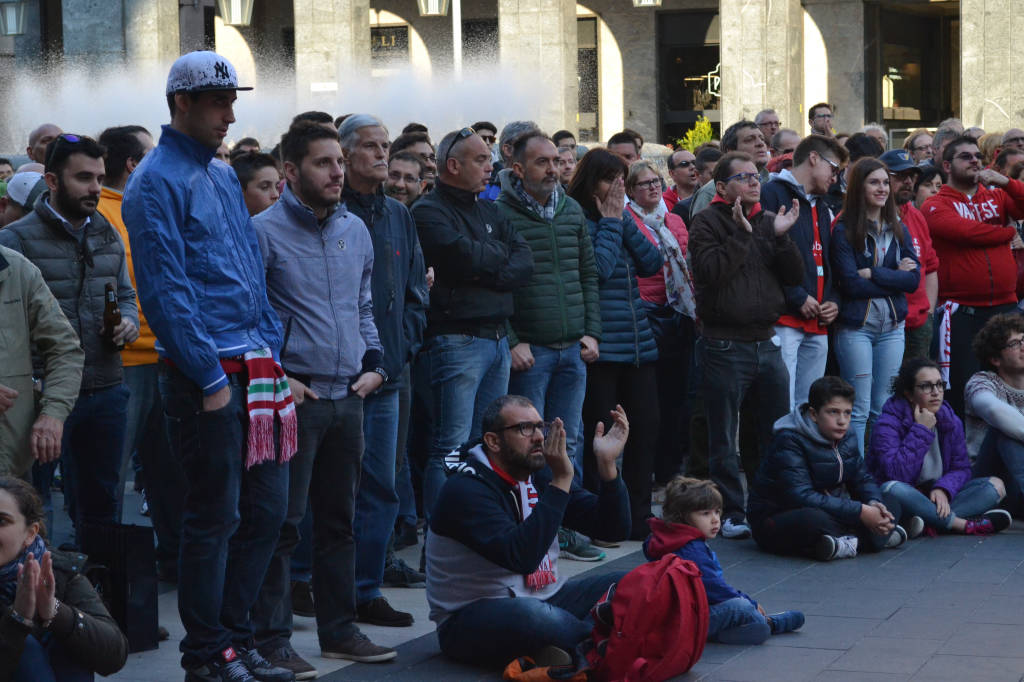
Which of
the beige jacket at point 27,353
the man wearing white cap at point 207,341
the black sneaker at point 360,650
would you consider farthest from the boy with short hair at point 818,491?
the beige jacket at point 27,353

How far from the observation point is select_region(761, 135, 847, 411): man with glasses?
994 centimetres

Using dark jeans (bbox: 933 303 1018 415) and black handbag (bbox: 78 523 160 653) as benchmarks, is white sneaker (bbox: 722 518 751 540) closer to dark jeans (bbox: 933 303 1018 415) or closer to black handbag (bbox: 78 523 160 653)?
dark jeans (bbox: 933 303 1018 415)

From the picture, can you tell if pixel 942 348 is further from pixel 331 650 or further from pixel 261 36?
pixel 261 36

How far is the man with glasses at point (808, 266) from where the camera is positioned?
9938 mm

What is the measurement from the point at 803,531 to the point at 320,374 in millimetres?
3388

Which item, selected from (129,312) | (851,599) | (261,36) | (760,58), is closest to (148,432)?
(129,312)

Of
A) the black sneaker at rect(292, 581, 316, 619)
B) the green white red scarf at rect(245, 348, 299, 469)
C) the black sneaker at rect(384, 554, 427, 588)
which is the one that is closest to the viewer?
the green white red scarf at rect(245, 348, 299, 469)

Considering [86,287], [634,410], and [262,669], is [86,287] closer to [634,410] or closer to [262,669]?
[262,669]

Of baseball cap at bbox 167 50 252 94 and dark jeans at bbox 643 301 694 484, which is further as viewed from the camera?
dark jeans at bbox 643 301 694 484

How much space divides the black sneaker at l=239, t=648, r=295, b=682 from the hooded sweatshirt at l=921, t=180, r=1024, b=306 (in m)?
7.08

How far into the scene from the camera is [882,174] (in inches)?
406

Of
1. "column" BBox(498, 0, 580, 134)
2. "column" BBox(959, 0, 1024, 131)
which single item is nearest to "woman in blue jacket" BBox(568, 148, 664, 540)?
"column" BBox(959, 0, 1024, 131)

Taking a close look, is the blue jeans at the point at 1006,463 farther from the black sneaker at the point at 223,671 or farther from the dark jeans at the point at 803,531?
the black sneaker at the point at 223,671

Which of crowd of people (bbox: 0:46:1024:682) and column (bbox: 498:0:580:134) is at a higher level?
column (bbox: 498:0:580:134)
